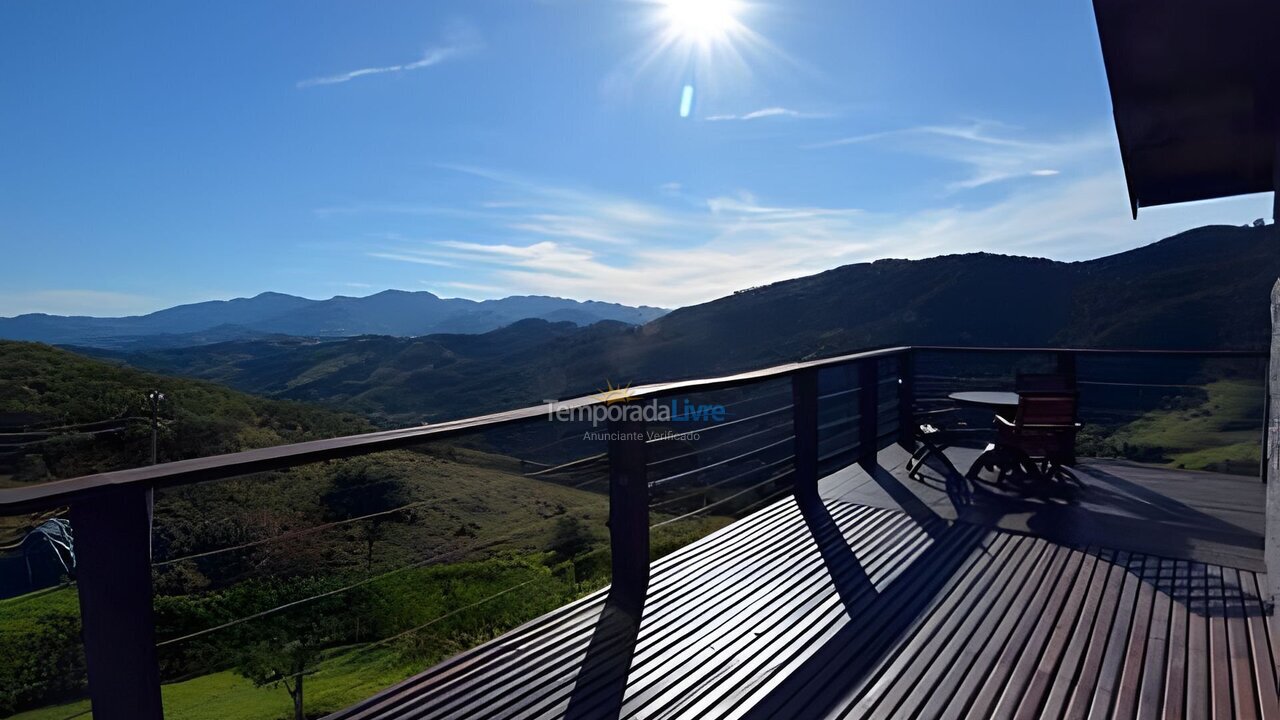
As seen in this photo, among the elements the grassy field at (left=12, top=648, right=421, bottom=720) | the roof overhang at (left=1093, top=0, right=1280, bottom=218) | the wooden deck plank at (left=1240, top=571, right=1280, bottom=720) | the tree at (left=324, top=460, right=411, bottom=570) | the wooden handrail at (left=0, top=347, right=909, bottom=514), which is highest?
the roof overhang at (left=1093, top=0, right=1280, bottom=218)

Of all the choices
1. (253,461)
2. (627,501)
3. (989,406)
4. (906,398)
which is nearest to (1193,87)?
(989,406)

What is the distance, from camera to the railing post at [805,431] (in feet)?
12.7

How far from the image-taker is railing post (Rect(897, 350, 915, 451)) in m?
5.49

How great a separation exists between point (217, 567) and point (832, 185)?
811 inches

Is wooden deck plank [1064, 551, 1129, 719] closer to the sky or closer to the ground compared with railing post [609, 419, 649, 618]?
closer to the ground

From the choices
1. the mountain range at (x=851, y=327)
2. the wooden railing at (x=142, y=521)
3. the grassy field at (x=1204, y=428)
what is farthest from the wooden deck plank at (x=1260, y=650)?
the grassy field at (x=1204, y=428)

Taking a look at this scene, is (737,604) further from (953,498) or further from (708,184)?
(708,184)

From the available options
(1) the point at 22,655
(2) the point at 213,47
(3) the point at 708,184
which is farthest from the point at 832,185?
(1) the point at 22,655

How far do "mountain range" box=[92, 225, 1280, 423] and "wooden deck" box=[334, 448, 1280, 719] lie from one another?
23304 millimetres

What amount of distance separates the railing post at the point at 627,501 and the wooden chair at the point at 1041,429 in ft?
8.64

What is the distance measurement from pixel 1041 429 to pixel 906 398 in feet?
5.08

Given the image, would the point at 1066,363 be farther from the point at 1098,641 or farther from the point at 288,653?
the point at 288,653

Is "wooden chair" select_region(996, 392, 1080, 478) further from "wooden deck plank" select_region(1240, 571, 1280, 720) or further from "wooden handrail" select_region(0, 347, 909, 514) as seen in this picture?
"wooden handrail" select_region(0, 347, 909, 514)

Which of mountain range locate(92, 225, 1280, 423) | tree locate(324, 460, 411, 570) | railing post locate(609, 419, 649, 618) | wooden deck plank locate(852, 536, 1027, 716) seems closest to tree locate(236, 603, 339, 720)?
railing post locate(609, 419, 649, 618)
